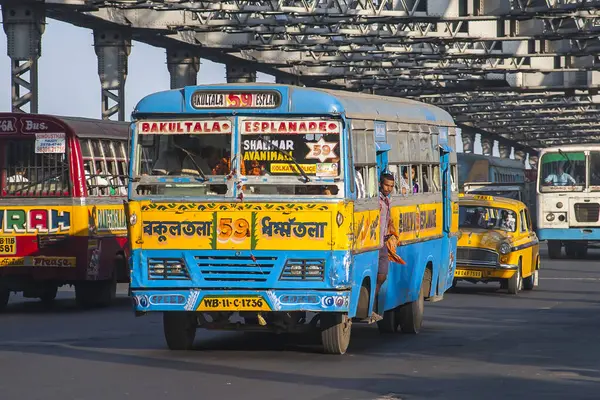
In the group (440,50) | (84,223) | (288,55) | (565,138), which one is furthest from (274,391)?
(565,138)

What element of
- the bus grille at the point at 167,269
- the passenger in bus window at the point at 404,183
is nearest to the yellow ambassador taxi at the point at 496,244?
the passenger in bus window at the point at 404,183

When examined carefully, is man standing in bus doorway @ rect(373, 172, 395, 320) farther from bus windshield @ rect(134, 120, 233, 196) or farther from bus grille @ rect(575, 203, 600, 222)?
bus grille @ rect(575, 203, 600, 222)

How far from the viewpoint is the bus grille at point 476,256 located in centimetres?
2625

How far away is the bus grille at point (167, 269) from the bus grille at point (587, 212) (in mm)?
27062

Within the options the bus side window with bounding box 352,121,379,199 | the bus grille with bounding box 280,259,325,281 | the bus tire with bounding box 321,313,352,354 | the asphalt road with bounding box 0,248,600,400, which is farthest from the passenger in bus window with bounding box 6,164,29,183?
the bus grille with bounding box 280,259,325,281

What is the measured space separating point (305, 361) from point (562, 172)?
27.6 m

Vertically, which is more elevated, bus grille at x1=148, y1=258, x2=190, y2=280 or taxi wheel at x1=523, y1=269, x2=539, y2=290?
bus grille at x1=148, y1=258, x2=190, y2=280

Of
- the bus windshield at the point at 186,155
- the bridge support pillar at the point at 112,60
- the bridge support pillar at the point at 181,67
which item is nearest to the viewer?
the bus windshield at the point at 186,155

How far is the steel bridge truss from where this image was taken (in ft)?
146

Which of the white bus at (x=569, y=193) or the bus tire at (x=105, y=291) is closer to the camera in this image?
the bus tire at (x=105, y=291)

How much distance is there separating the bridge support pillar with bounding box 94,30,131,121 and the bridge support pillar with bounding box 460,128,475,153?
69.7 m

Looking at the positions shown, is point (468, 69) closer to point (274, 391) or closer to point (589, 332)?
point (589, 332)

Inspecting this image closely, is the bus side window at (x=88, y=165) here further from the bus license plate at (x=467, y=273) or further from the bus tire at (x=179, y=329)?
the bus tire at (x=179, y=329)

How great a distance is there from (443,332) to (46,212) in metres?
6.57
